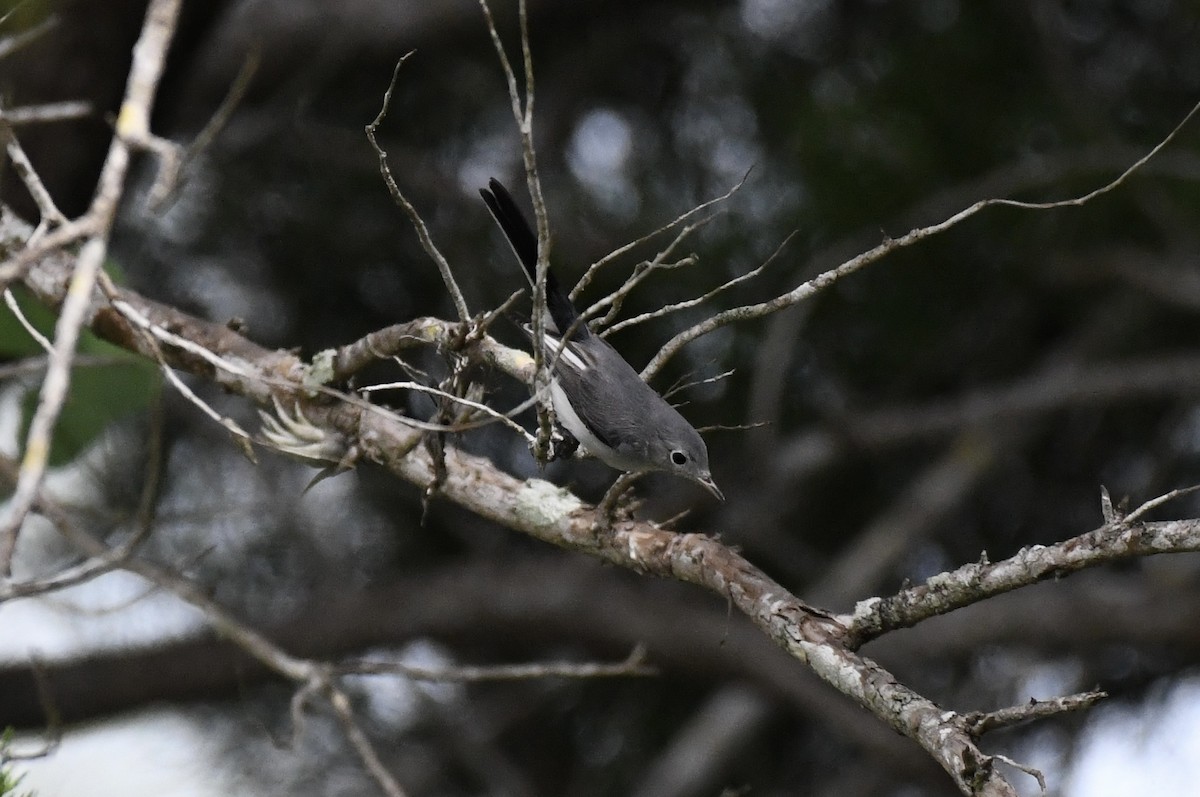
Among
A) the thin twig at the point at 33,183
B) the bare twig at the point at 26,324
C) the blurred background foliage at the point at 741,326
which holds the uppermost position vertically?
the thin twig at the point at 33,183

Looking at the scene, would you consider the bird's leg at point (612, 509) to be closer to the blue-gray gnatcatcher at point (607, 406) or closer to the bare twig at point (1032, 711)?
the blue-gray gnatcatcher at point (607, 406)

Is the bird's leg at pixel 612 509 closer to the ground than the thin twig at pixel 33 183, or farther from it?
closer to the ground

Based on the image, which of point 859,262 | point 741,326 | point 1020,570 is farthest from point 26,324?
point 741,326

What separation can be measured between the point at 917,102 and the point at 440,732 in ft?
8.03

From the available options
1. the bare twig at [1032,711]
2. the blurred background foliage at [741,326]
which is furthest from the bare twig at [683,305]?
the blurred background foliage at [741,326]

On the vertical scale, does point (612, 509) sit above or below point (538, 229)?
below

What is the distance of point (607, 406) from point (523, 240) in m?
0.32

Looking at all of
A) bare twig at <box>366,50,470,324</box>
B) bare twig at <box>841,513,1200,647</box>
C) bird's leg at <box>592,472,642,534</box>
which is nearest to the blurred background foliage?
bird's leg at <box>592,472,642,534</box>

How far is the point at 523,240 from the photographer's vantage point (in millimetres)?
2154

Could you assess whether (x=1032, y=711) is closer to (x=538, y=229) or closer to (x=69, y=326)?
(x=538, y=229)

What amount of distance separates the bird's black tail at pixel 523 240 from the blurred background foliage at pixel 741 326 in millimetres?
1164

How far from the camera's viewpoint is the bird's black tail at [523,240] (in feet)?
6.86

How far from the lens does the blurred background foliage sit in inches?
146

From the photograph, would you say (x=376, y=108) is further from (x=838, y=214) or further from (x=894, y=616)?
(x=894, y=616)
